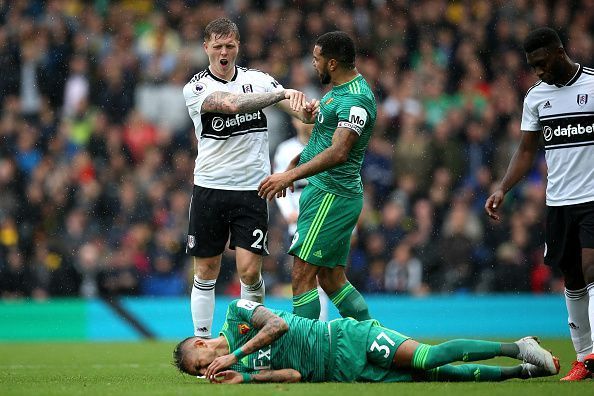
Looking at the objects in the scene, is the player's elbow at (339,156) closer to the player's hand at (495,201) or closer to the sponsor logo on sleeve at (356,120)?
the sponsor logo on sleeve at (356,120)

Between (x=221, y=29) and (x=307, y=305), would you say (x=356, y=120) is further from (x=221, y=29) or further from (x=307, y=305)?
(x=221, y=29)

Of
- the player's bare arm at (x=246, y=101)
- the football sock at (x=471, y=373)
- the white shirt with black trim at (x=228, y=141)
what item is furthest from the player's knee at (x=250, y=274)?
the football sock at (x=471, y=373)

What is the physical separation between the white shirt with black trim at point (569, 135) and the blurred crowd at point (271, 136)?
7.68 m

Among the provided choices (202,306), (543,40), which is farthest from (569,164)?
(202,306)

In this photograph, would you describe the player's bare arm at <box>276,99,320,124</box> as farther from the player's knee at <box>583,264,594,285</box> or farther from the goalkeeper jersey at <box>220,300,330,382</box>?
the player's knee at <box>583,264,594,285</box>

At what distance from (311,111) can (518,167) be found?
1815mm

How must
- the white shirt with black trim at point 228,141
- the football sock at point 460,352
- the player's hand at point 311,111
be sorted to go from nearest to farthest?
the football sock at point 460,352
the player's hand at point 311,111
the white shirt with black trim at point 228,141

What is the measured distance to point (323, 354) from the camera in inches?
322

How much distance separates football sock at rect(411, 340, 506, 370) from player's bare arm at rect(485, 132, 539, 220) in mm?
1758

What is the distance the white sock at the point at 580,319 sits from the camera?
9.08 metres

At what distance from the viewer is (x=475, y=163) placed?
18047mm

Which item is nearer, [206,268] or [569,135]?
[569,135]

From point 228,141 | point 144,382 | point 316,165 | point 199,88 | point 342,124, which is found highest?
point 199,88

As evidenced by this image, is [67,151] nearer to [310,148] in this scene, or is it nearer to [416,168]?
[416,168]
